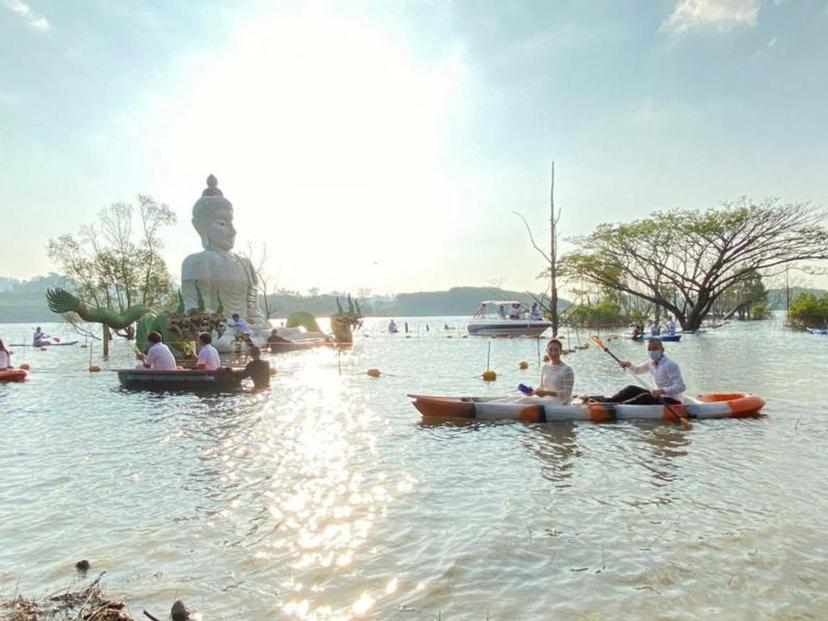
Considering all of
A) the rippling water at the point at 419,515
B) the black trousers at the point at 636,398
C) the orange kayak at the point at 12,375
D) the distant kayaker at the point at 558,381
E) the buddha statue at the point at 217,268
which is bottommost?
the rippling water at the point at 419,515

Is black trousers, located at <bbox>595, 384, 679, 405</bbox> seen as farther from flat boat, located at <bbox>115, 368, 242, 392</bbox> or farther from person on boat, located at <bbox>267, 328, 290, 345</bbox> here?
person on boat, located at <bbox>267, 328, 290, 345</bbox>

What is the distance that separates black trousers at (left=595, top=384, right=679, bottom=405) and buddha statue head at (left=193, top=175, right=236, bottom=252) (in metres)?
24.7

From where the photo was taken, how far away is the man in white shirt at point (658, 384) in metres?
11.3

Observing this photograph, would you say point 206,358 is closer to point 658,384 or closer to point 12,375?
point 12,375

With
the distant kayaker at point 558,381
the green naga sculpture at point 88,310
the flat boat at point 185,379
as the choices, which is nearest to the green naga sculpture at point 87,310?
the green naga sculpture at point 88,310

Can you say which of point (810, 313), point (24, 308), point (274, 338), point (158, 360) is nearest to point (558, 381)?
point (158, 360)

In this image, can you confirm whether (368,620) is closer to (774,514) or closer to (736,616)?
(736,616)

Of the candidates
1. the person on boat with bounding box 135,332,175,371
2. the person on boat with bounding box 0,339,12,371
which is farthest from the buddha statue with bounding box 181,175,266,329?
the person on boat with bounding box 135,332,175,371

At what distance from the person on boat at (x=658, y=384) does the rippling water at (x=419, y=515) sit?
859 mm

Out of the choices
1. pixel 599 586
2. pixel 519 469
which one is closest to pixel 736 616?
pixel 599 586

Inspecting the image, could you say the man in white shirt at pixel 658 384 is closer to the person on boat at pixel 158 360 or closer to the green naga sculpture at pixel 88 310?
the person on boat at pixel 158 360

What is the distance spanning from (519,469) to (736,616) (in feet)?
12.7

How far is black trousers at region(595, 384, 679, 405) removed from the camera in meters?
11.4

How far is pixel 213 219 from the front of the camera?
1238 inches
